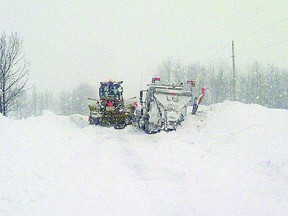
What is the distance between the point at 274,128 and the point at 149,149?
171 inches

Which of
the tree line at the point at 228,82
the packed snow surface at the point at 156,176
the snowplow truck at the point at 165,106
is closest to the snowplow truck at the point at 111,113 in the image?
the snowplow truck at the point at 165,106

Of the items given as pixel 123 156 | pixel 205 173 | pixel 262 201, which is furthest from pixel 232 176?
pixel 123 156

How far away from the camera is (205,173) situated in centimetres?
720

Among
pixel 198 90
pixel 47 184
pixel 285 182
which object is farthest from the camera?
pixel 198 90

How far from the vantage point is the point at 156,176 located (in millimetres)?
6992

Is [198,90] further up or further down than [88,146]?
further up

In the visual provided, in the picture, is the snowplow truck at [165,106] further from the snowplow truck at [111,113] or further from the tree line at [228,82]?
the tree line at [228,82]

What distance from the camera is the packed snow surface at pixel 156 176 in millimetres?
4910

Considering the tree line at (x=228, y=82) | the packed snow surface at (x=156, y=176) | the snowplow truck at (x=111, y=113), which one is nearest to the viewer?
the packed snow surface at (x=156, y=176)

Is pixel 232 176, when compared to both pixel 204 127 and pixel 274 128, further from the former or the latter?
pixel 204 127

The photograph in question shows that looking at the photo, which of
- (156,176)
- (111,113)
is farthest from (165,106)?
(156,176)

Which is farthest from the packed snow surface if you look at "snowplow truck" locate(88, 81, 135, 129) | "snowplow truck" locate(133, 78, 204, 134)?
"snowplow truck" locate(88, 81, 135, 129)

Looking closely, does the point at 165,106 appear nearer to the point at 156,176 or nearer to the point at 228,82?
the point at 156,176

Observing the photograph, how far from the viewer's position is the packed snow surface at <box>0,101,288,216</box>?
491cm
